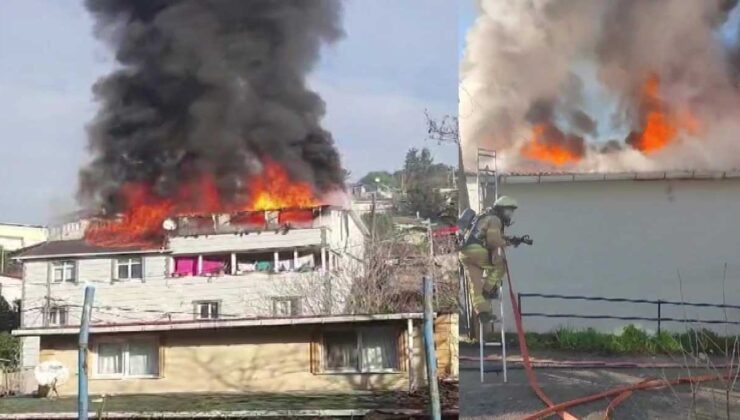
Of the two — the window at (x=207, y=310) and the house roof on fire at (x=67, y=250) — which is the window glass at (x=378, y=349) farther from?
the house roof on fire at (x=67, y=250)

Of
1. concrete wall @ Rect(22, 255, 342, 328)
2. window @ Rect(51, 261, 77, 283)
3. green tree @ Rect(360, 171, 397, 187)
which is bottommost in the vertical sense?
concrete wall @ Rect(22, 255, 342, 328)

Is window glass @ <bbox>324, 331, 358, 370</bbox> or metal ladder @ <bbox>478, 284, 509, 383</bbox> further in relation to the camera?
window glass @ <bbox>324, 331, 358, 370</bbox>

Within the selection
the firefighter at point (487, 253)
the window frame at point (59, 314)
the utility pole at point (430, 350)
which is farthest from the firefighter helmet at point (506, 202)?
the window frame at point (59, 314)

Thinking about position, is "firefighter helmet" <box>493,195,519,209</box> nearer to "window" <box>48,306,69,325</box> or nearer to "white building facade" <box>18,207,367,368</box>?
"white building facade" <box>18,207,367,368</box>

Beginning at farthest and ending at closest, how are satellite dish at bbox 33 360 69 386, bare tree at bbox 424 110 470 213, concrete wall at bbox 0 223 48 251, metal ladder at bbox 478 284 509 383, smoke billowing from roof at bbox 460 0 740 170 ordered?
concrete wall at bbox 0 223 48 251
satellite dish at bbox 33 360 69 386
bare tree at bbox 424 110 470 213
metal ladder at bbox 478 284 509 383
smoke billowing from roof at bbox 460 0 740 170

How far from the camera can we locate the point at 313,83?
3.01 m

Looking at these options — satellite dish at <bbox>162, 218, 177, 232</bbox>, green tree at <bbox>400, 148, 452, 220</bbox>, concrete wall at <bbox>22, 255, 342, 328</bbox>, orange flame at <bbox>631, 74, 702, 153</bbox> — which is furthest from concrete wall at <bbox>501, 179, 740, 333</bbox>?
satellite dish at <bbox>162, 218, 177, 232</bbox>

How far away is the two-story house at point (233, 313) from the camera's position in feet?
9.39

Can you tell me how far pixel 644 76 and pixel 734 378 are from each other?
0.93 meters

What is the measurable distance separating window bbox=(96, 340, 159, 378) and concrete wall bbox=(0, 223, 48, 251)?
0.48 m

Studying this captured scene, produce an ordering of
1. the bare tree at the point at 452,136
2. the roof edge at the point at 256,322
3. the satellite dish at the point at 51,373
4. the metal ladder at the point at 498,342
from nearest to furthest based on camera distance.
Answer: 1. the metal ladder at the point at 498,342
2. the bare tree at the point at 452,136
3. the roof edge at the point at 256,322
4. the satellite dish at the point at 51,373

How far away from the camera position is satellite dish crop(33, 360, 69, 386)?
2.95 meters

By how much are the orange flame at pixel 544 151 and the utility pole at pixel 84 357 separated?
157 cm

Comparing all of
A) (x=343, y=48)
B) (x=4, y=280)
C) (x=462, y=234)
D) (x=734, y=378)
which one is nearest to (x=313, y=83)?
(x=343, y=48)
